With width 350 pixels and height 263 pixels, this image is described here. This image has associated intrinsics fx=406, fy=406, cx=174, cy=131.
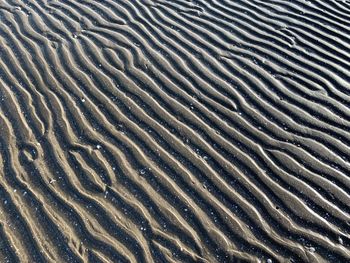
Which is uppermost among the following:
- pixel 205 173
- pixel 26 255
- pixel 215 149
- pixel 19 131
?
pixel 19 131

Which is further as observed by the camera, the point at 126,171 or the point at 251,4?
the point at 251,4

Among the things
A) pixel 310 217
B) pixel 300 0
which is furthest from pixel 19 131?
pixel 300 0

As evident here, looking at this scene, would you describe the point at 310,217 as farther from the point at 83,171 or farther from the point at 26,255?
the point at 26,255

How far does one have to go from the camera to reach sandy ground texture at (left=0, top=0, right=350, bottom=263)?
3.95m

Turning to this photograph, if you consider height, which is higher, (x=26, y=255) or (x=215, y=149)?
(x=215, y=149)

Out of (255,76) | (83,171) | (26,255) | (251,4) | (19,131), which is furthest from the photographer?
(251,4)

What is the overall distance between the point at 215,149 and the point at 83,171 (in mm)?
1507

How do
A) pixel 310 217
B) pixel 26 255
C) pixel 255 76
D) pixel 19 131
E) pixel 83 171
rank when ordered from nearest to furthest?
pixel 26 255 < pixel 310 217 < pixel 83 171 < pixel 19 131 < pixel 255 76

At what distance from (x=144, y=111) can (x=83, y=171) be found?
3.74 feet

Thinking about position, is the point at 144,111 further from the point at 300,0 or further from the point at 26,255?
the point at 300,0

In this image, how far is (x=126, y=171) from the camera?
444 centimetres

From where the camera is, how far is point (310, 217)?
4.13 metres

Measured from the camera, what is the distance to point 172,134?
4.84 m

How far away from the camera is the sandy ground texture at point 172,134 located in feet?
12.9
